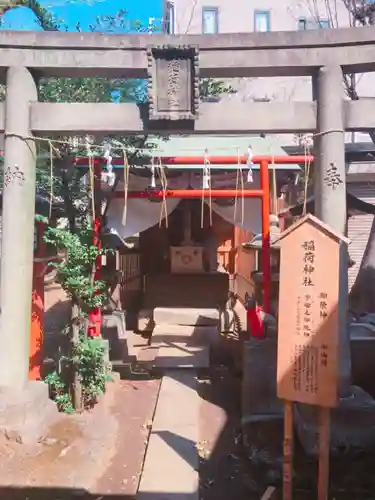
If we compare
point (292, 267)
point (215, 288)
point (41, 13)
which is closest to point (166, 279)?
point (215, 288)

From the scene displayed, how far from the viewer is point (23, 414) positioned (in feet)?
17.8

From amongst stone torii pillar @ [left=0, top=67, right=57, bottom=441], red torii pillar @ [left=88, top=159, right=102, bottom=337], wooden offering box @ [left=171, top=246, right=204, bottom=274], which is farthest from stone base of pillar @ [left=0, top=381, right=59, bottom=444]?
wooden offering box @ [left=171, top=246, right=204, bottom=274]

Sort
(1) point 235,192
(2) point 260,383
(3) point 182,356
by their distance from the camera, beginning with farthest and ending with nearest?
(3) point 182,356 < (1) point 235,192 < (2) point 260,383

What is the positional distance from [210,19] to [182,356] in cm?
1695

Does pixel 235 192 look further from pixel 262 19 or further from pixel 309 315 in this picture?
pixel 262 19

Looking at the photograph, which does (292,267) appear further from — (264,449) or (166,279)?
(166,279)

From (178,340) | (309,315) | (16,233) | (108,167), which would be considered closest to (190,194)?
(108,167)

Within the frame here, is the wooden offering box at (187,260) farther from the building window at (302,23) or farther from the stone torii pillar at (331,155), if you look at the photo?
the building window at (302,23)

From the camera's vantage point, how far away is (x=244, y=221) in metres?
9.79

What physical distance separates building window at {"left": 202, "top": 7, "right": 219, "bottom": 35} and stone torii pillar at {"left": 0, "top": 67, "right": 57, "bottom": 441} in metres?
16.9

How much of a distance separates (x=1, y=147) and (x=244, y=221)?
16.4 ft

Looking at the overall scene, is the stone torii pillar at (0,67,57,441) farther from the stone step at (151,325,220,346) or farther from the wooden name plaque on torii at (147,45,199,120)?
the stone step at (151,325,220,346)

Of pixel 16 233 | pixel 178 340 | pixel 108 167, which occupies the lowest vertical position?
pixel 178 340

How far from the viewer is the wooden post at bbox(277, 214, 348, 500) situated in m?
3.74
